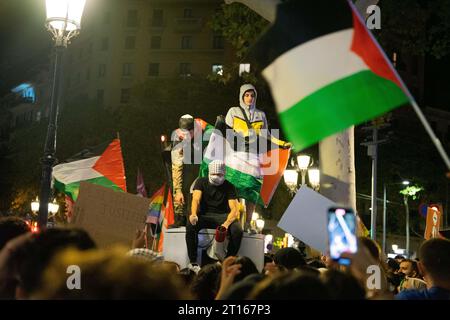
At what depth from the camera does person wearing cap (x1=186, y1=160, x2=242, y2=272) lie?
299 inches

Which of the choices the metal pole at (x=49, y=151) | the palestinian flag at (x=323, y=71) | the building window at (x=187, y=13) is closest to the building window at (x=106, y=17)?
the building window at (x=187, y=13)

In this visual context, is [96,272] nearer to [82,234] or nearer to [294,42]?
[82,234]

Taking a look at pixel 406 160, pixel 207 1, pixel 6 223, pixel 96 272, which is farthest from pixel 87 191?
pixel 207 1

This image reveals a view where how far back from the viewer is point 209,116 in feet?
120

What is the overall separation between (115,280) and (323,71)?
83.8 inches

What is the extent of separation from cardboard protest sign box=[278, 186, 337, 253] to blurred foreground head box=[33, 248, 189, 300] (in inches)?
113

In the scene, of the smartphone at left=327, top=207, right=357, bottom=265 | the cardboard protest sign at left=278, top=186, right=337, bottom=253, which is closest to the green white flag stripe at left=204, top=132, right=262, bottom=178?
the cardboard protest sign at left=278, top=186, right=337, bottom=253

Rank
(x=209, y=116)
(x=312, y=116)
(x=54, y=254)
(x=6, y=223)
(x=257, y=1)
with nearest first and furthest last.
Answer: (x=54, y=254) → (x=312, y=116) → (x=6, y=223) → (x=257, y=1) → (x=209, y=116)

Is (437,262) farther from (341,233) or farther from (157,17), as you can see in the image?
(157,17)

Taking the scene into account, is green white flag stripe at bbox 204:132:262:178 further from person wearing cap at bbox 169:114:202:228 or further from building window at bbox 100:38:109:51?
building window at bbox 100:38:109:51

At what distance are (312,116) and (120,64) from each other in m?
59.1

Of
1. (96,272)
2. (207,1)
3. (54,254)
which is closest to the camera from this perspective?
(96,272)

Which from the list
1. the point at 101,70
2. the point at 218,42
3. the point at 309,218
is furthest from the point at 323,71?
the point at 101,70

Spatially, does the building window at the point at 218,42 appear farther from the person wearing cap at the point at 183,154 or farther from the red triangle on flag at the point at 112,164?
the red triangle on flag at the point at 112,164
